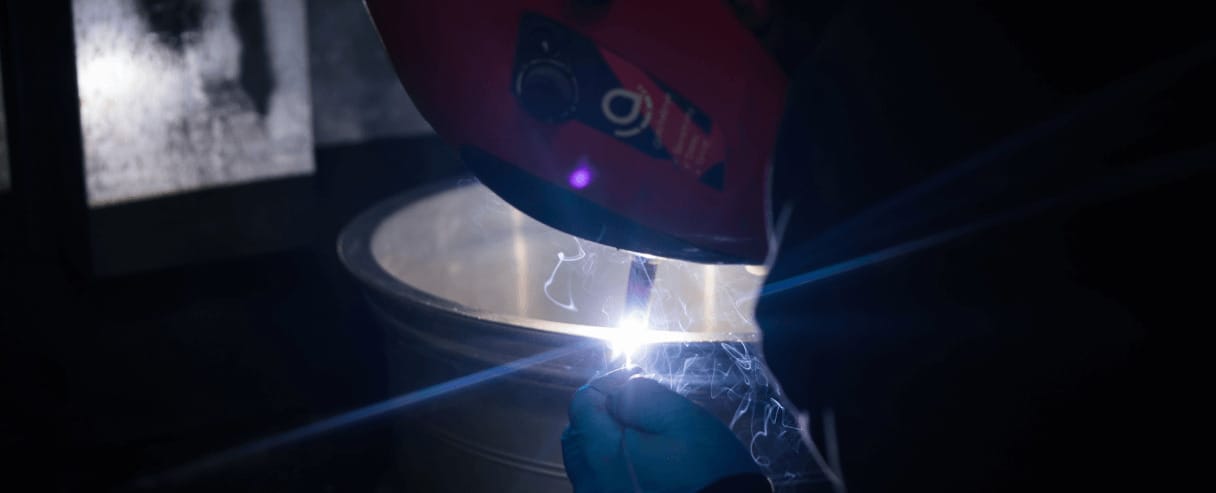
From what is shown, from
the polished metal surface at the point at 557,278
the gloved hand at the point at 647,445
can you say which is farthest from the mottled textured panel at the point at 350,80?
the gloved hand at the point at 647,445

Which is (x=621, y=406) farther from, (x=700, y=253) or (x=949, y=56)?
(x=949, y=56)

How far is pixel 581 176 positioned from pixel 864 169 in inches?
11.8

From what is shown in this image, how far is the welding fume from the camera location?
0.84 meters

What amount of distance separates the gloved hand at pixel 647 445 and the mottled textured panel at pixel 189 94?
2.06 metres

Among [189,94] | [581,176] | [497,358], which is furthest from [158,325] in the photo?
[581,176]

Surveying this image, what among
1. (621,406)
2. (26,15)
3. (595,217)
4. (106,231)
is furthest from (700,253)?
(106,231)

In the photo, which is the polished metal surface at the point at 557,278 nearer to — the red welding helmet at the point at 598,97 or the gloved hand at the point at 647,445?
the gloved hand at the point at 647,445

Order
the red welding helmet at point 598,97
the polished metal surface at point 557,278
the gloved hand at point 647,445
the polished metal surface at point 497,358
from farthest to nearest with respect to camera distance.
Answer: the polished metal surface at point 557,278, the polished metal surface at point 497,358, the gloved hand at point 647,445, the red welding helmet at point 598,97

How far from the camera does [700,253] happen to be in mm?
1079

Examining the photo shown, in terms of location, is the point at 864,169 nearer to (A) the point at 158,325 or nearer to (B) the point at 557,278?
(B) the point at 557,278

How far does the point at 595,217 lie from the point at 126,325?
7.37 ft

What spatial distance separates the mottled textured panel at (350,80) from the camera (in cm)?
371

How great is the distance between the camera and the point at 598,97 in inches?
39.7

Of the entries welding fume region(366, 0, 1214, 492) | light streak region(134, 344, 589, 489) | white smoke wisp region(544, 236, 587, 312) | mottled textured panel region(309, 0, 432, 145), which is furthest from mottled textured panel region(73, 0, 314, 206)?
welding fume region(366, 0, 1214, 492)
